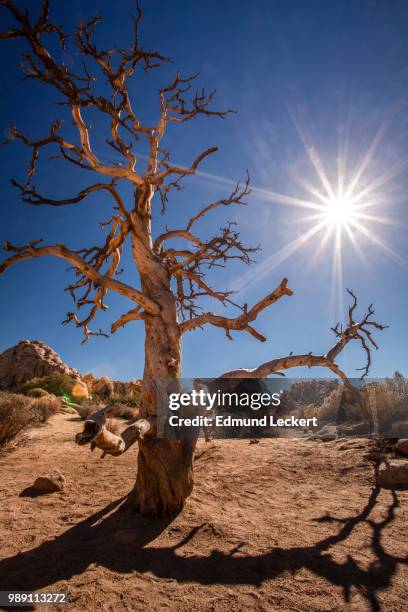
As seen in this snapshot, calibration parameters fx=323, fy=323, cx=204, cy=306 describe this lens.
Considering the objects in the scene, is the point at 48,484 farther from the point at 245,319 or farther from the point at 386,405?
the point at 386,405

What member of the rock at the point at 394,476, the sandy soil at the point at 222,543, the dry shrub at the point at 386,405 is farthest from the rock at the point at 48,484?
the dry shrub at the point at 386,405

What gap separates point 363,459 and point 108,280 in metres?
6.50

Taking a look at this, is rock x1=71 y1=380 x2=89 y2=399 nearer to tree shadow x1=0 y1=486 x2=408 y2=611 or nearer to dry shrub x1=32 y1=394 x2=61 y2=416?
dry shrub x1=32 y1=394 x2=61 y2=416

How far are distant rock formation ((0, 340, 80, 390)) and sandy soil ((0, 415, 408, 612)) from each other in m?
15.2

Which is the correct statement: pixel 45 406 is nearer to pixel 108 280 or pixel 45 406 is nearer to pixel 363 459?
pixel 108 280

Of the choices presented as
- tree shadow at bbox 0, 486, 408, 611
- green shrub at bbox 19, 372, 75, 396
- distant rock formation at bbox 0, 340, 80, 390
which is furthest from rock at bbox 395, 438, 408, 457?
distant rock formation at bbox 0, 340, 80, 390

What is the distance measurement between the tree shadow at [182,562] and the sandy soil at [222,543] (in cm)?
1

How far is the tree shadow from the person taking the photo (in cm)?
312

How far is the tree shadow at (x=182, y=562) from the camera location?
312 cm

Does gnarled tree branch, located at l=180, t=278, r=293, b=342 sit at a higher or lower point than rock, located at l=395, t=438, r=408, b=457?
higher

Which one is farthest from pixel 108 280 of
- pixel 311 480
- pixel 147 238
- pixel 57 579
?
pixel 311 480

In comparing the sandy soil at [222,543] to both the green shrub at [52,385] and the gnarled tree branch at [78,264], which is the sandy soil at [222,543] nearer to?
the gnarled tree branch at [78,264]

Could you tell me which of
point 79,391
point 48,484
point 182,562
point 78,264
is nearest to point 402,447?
point 182,562

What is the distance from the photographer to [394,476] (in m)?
5.77
